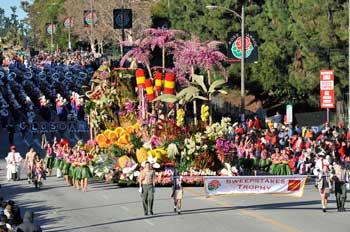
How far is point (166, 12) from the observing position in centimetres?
8950

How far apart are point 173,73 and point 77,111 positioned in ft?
51.9

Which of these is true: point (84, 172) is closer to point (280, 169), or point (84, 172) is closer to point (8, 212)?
point (280, 169)

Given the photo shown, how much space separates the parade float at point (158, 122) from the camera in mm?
33906

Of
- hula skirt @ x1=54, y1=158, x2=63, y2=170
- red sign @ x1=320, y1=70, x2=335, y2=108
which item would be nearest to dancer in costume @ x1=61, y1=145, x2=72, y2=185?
hula skirt @ x1=54, y1=158, x2=63, y2=170

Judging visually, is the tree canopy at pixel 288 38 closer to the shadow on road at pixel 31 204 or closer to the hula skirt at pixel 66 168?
the hula skirt at pixel 66 168

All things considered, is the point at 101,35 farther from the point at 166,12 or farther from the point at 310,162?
the point at 310,162

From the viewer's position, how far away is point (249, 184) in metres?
27.0

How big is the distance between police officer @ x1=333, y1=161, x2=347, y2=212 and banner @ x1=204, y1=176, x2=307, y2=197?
3.46 ft

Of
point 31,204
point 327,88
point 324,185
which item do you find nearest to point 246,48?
point 327,88

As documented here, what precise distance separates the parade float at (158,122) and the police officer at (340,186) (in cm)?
703

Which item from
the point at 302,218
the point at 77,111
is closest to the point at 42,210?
the point at 302,218

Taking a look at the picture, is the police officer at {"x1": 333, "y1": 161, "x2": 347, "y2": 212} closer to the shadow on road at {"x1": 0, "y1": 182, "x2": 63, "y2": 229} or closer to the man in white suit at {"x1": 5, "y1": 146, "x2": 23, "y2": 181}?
the shadow on road at {"x1": 0, "y1": 182, "x2": 63, "y2": 229}

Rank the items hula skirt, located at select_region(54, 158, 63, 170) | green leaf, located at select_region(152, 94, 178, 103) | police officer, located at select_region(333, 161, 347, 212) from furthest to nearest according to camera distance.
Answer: green leaf, located at select_region(152, 94, 178, 103), hula skirt, located at select_region(54, 158, 63, 170), police officer, located at select_region(333, 161, 347, 212)

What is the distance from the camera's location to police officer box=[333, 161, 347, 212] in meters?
26.5
